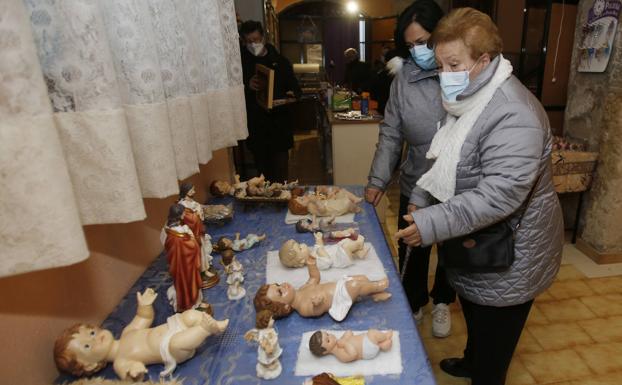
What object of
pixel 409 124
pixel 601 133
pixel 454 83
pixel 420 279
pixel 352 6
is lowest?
pixel 420 279

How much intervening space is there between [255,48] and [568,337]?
2587 mm

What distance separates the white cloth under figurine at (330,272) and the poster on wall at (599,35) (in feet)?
7.42

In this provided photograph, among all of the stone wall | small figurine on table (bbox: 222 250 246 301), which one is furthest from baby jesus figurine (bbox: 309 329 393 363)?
the stone wall

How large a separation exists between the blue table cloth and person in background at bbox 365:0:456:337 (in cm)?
38

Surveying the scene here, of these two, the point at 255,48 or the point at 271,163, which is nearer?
the point at 255,48

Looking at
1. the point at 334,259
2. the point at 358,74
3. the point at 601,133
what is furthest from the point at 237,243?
the point at 358,74

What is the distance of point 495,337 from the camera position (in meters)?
1.28

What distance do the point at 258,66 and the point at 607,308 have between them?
2571 mm

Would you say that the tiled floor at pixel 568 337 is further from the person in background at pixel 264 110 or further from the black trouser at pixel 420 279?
the person in background at pixel 264 110

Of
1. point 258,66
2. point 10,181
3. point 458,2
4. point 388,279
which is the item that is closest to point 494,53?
point 388,279

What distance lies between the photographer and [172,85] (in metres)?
1.04

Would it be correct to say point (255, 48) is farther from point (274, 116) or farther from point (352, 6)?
point (352, 6)

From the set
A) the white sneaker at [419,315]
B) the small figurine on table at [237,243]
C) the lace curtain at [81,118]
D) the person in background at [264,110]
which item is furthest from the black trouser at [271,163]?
the lace curtain at [81,118]

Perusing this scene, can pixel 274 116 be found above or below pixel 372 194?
above
